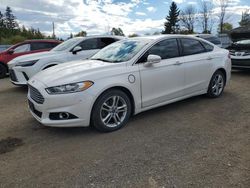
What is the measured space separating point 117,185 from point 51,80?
6.83ft

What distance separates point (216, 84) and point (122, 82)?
2.87 metres

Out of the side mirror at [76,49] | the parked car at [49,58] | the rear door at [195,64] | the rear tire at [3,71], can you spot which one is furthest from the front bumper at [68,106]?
the rear tire at [3,71]

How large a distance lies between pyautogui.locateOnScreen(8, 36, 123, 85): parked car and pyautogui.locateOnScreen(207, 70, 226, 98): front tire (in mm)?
4070

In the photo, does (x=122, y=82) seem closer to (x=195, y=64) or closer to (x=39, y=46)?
(x=195, y=64)

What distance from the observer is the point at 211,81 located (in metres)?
6.00

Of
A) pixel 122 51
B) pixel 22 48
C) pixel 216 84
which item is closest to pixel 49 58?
pixel 122 51

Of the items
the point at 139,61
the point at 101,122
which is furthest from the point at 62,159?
the point at 139,61

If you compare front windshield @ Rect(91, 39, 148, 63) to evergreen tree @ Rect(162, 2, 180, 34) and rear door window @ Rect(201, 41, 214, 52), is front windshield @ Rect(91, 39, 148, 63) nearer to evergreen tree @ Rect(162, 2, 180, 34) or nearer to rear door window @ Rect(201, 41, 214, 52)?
rear door window @ Rect(201, 41, 214, 52)

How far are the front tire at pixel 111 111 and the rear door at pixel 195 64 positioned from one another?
5.26 feet

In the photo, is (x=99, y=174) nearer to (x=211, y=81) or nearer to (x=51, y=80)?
(x=51, y=80)

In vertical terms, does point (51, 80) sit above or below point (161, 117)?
above

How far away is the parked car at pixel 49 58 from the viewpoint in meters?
7.55

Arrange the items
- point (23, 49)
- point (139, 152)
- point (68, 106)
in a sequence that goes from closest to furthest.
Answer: point (139, 152)
point (68, 106)
point (23, 49)

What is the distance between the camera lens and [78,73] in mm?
4191
